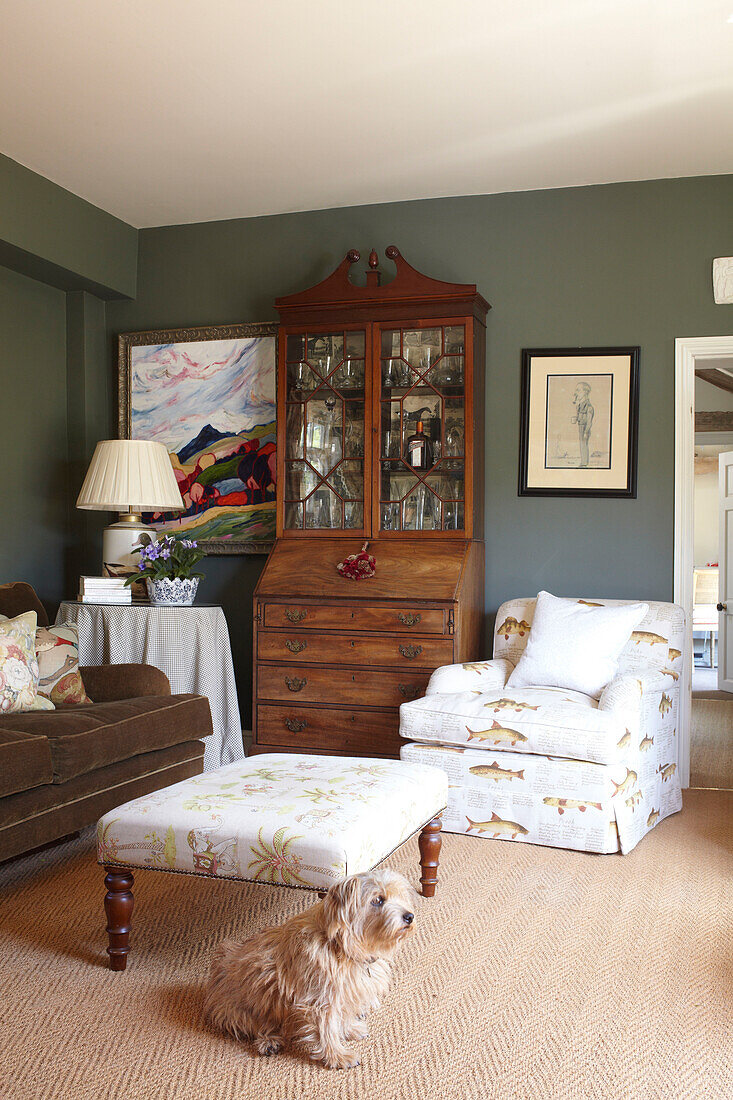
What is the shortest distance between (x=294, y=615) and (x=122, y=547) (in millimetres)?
980

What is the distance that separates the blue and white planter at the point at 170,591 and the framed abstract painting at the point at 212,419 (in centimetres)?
53

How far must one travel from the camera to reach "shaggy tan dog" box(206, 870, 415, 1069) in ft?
5.68

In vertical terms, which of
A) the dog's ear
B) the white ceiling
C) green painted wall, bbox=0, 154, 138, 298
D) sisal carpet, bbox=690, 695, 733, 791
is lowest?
sisal carpet, bbox=690, 695, 733, 791

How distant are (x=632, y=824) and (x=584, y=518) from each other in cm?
153

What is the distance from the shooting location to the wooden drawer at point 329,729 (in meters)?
3.93

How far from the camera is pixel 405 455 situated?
4.16 meters

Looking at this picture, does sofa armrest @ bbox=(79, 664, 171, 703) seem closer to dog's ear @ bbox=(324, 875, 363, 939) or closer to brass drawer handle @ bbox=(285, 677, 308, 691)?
brass drawer handle @ bbox=(285, 677, 308, 691)

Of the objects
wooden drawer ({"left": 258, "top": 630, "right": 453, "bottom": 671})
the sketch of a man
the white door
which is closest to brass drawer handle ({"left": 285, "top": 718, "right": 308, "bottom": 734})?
wooden drawer ({"left": 258, "top": 630, "right": 453, "bottom": 671})

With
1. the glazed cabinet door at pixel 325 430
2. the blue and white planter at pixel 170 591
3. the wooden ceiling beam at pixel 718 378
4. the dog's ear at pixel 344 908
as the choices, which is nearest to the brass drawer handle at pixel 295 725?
the blue and white planter at pixel 170 591

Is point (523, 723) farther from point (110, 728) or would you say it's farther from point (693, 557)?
point (693, 557)

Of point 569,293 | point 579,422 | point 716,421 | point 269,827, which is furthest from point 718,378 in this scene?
point 269,827

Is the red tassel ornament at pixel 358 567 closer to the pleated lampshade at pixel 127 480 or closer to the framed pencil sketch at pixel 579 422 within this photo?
the framed pencil sketch at pixel 579 422

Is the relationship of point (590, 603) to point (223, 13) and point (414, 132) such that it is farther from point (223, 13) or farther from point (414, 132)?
point (223, 13)

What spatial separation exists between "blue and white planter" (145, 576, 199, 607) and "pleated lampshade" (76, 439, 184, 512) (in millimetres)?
388
